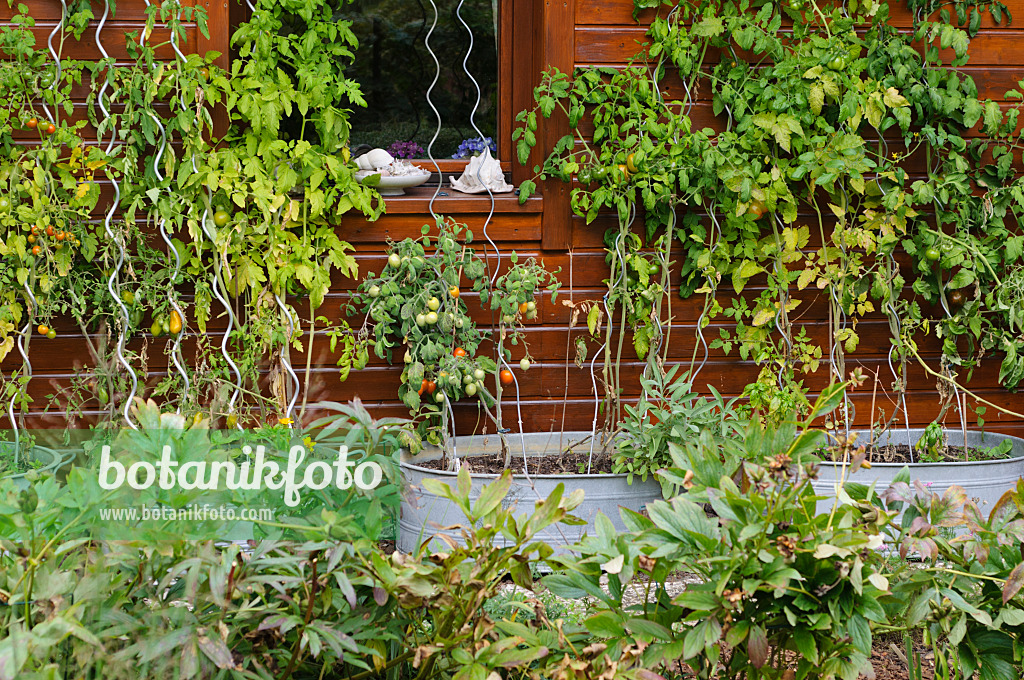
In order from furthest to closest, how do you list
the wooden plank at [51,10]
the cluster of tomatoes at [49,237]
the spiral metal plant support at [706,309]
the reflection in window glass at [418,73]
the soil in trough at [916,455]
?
the reflection in window glass at [418,73], the spiral metal plant support at [706,309], the soil in trough at [916,455], the wooden plank at [51,10], the cluster of tomatoes at [49,237]

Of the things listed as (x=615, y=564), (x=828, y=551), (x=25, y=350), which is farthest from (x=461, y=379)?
(x=828, y=551)

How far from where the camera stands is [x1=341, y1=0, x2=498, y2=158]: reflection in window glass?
3.14m

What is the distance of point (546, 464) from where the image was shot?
2840 millimetres

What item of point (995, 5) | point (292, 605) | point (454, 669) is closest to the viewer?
point (292, 605)

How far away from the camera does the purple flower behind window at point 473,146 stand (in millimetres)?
3199

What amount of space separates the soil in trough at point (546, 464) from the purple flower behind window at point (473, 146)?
1.14 metres

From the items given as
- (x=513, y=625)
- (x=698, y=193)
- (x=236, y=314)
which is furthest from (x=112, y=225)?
(x=513, y=625)

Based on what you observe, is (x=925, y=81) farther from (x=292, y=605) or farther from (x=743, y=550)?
(x=292, y=605)

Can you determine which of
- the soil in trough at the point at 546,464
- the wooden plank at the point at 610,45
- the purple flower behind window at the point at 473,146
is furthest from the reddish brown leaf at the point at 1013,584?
the purple flower behind window at the point at 473,146

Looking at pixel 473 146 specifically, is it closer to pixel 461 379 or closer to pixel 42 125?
pixel 461 379

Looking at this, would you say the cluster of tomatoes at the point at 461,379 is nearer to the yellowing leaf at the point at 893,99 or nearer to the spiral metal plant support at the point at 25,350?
the spiral metal plant support at the point at 25,350

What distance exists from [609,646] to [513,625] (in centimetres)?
15

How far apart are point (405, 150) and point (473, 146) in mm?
253

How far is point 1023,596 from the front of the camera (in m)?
1.33
